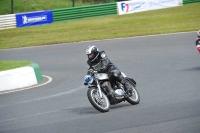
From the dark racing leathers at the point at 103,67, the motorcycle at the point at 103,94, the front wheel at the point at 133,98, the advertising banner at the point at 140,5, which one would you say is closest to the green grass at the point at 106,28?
the advertising banner at the point at 140,5

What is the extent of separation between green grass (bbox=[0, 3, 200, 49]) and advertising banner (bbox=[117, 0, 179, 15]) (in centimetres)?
73

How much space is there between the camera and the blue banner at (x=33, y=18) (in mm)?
37312

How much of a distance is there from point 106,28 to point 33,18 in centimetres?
570

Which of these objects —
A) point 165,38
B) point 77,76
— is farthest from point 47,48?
point 77,76

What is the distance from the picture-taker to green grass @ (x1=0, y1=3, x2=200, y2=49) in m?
31.6

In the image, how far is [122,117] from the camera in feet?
33.5

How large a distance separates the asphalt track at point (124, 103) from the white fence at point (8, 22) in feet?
39.3

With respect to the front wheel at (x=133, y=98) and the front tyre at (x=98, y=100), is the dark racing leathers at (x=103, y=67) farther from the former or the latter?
the front wheel at (x=133, y=98)

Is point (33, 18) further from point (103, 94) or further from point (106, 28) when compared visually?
point (103, 94)

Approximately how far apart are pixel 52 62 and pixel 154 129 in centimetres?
1443

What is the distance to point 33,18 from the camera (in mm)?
37906

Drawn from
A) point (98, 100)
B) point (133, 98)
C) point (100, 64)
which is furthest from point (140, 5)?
point (98, 100)

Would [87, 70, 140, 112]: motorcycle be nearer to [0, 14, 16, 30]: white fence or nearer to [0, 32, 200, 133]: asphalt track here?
[0, 32, 200, 133]: asphalt track

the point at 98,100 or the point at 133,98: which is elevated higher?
the point at 98,100
